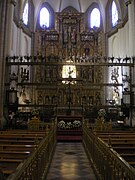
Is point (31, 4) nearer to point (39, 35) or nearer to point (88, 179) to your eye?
point (39, 35)

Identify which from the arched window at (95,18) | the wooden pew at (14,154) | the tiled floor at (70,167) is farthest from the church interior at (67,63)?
the wooden pew at (14,154)

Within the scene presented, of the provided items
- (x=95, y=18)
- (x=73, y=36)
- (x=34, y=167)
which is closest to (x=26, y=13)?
(x=73, y=36)

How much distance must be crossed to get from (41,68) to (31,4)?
7872 millimetres

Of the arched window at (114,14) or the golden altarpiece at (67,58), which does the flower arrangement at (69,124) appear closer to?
the golden altarpiece at (67,58)

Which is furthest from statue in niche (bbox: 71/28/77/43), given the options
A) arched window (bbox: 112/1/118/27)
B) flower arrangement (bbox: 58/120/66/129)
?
flower arrangement (bbox: 58/120/66/129)

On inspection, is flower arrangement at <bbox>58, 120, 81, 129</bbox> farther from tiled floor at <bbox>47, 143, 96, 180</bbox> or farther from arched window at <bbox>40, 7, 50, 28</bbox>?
arched window at <bbox>40, 7, 50, 28</bbox>

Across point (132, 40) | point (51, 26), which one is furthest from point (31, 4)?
point (132, 40)

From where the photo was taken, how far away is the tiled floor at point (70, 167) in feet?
22.4

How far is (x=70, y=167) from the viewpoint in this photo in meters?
7.94

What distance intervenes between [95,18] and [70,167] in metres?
25.6

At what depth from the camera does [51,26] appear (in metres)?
30.5

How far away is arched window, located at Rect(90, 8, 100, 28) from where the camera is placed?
30344 mm

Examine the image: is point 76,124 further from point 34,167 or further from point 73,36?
point 73,36

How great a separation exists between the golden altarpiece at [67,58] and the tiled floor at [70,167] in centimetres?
1476
